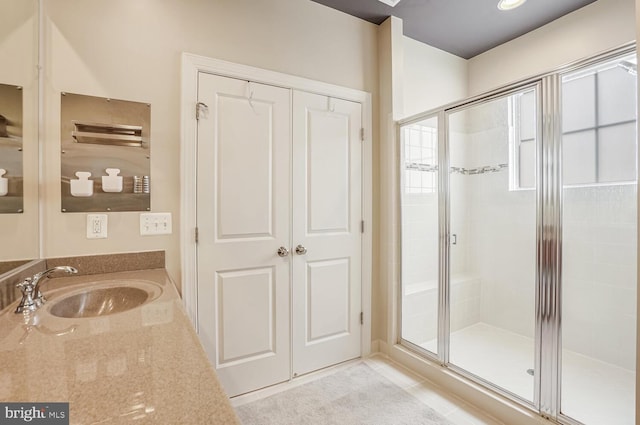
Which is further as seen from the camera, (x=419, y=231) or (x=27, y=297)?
(x=419, y=231)

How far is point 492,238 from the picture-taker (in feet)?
8.86

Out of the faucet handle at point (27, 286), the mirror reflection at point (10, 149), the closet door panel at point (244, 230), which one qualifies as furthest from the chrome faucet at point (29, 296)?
the closet door panel at point (244, 230)

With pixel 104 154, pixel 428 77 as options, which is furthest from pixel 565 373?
pixel 104 154

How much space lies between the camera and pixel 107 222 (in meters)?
1.59

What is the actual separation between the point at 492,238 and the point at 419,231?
0.75 m

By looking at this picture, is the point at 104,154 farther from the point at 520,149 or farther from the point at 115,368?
the point at 520,149

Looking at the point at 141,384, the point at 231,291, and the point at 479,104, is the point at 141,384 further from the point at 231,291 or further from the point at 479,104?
the point at 479,104

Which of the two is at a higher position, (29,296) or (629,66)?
(629,66)

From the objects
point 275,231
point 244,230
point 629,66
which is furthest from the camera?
point 275,231

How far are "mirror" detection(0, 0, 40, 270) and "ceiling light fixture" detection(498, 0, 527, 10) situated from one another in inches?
115

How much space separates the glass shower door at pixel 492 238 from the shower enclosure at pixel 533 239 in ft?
0.04

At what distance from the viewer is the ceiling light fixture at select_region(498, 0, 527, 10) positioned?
2196 millimetres

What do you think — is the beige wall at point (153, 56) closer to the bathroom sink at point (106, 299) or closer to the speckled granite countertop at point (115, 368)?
the bathroom sink at point (106, 299)

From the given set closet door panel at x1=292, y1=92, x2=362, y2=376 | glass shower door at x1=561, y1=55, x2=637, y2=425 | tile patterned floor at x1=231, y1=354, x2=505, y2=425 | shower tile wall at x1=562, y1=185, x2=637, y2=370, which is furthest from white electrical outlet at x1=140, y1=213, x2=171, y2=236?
shower tile wall at x1=562, y1=185, x2=637, y2=370
